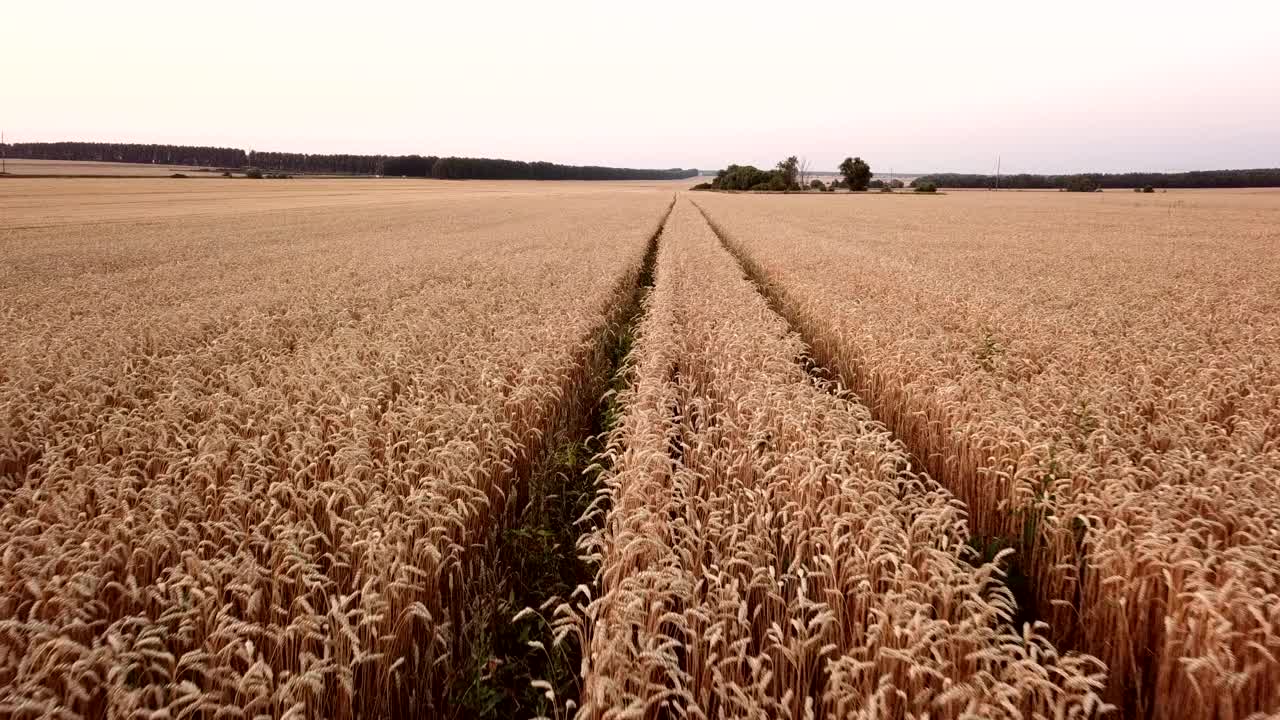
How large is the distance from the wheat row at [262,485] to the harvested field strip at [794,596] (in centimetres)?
92

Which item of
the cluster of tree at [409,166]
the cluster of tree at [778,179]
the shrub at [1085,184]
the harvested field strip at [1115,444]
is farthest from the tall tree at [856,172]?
the harvested field strip at [1115,444]

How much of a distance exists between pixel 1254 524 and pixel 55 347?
37.3 ft

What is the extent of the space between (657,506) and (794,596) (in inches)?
40.0

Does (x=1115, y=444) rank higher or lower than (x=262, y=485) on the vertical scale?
higher

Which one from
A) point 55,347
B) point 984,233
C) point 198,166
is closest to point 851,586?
point 55,347

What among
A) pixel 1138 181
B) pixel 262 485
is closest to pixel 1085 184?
pixel 1138 181

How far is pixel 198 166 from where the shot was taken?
128 m

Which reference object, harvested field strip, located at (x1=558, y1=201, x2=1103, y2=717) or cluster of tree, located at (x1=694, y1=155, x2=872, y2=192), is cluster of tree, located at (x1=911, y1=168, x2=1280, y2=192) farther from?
harvested field strip, located at (x1=558, y1=201, x2=1103, y2=717)

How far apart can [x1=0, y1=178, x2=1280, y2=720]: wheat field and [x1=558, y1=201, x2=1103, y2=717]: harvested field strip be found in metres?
0.03

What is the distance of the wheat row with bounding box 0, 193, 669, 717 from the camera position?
8.89 feet

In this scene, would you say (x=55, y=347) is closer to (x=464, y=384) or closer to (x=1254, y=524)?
(x=464, y=384)

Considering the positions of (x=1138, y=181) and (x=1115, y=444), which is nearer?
(x=1115, y=444)

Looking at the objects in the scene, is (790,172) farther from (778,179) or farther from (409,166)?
(409,166)

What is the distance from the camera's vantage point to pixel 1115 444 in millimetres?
4816
